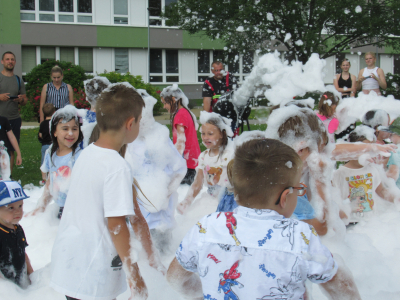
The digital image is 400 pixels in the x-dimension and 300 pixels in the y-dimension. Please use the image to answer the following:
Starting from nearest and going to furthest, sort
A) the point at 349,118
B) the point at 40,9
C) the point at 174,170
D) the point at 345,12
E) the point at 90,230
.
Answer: the point at 90,230, the point at 174,170, the point at 349,118, the point at 345,12, the point at 40,9

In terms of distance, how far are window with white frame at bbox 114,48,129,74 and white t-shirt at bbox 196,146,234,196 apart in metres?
17.9

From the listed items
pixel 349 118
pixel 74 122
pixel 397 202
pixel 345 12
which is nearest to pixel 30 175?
pixel 74 122

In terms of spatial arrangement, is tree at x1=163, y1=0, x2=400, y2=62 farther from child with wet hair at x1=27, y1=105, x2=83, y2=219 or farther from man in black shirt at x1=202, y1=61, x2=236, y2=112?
child with wet hair at x1=27, y1=105, x2=83, y2=219

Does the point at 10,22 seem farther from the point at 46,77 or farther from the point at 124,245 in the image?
the point at 124,245

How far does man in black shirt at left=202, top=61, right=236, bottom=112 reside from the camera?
20.2 feet

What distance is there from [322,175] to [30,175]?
5.03 metres

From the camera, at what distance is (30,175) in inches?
242

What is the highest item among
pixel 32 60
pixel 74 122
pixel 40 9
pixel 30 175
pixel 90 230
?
pixel 40 9

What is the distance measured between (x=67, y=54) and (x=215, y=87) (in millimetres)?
16019

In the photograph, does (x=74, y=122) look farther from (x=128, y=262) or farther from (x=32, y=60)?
(x=32, y=60)

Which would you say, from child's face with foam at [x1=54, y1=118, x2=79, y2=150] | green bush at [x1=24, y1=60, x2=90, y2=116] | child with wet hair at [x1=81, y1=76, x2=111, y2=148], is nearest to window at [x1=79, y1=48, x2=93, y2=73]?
green bush at [x1=24, y1=60, x2=90, y2=116]

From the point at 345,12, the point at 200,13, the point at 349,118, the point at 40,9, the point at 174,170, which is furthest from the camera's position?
the point at 40,9

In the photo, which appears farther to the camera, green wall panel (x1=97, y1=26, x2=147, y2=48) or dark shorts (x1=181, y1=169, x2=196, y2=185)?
green wall panel (x1=97, y1=26, x2=147, y2=48)

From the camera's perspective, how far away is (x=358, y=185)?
11.5ft
